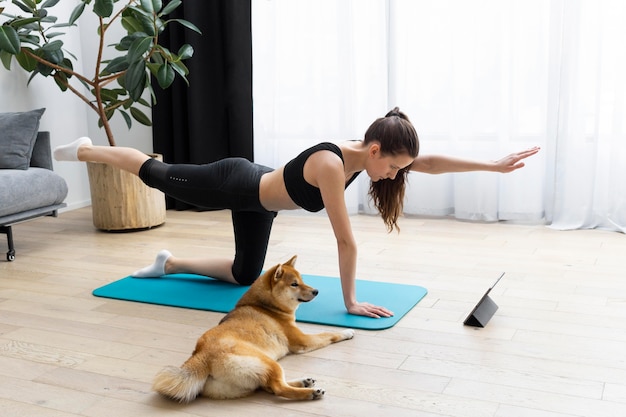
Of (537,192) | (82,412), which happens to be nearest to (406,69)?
(537,192)

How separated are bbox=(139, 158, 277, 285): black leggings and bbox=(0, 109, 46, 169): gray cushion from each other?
132 centimetres

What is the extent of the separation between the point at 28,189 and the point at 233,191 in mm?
1522

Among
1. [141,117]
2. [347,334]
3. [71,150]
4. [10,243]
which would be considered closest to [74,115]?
[141,117]

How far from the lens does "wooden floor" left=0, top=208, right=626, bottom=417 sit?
6.16ft

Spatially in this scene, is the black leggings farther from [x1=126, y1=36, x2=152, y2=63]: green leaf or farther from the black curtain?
the black curtain

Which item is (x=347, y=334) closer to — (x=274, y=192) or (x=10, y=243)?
(x=274, y=192)

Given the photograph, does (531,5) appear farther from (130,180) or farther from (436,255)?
(130,180)

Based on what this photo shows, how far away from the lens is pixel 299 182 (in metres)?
2.45

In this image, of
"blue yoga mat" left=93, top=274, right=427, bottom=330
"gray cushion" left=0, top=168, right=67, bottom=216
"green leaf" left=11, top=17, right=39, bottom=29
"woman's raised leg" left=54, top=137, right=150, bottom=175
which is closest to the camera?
"blue yoga mat" left=93, top=274, right=427, bottom=330

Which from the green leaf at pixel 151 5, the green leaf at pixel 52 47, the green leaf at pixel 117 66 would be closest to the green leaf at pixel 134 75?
the green leaf at pixel 117 66

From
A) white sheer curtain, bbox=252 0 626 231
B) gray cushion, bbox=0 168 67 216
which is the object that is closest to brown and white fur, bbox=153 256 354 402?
gray cushion, bbox=0 168 67 216

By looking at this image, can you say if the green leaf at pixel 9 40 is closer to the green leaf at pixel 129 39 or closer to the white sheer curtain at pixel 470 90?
the green leaf at pixel 129 39

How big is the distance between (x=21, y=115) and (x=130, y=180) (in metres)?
0.68

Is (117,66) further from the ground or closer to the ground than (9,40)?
closer to the ground
